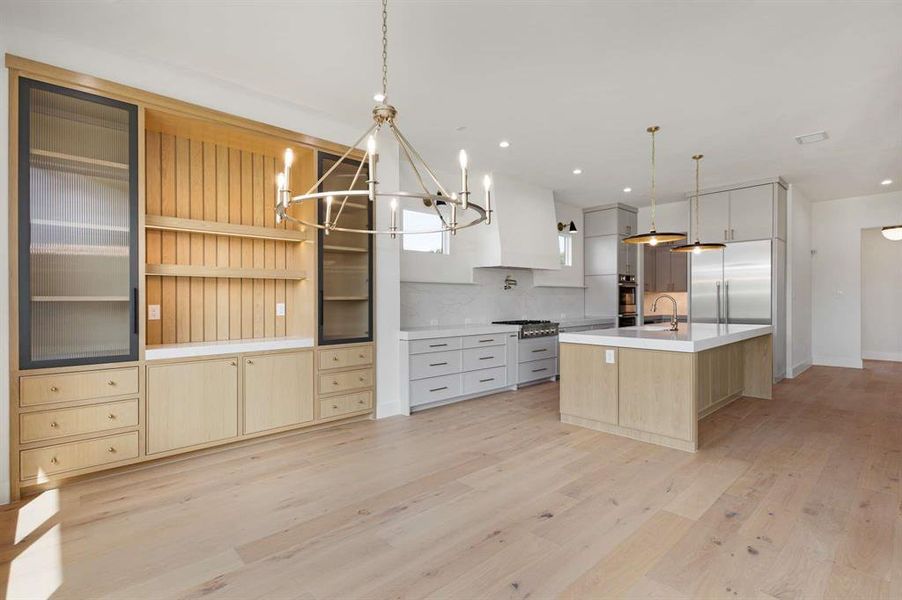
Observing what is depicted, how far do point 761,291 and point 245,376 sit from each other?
20.9ft

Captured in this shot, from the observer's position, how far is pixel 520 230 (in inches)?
245

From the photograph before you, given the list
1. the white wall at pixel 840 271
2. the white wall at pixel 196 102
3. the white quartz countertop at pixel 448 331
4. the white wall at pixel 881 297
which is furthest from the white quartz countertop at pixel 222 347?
the white wall at pixel 881 297

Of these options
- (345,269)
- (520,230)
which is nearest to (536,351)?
(520,230)

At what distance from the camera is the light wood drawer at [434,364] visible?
468 centimetres

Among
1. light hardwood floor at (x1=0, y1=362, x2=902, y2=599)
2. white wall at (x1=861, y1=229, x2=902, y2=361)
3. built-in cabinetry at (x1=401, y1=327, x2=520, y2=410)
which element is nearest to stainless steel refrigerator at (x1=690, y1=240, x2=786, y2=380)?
light hardwood floor at (x1=0, y1=362, x2=902, y2=599)

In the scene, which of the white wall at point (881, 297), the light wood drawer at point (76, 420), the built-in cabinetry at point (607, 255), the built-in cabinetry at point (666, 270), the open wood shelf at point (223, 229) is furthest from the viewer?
the built-in cabinetry at point (666, 270)

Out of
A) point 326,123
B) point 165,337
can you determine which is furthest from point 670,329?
point 165,337

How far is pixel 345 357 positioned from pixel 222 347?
1.06 m

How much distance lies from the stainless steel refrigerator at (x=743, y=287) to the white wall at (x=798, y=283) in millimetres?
270

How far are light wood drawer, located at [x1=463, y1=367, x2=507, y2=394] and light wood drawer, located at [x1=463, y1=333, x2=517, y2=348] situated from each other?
305 mm

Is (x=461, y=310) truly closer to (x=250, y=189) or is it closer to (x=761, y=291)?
(x=250, y=189)

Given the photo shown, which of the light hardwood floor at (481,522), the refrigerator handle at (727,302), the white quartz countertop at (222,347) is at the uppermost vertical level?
the refrigerator handle at (727,302)

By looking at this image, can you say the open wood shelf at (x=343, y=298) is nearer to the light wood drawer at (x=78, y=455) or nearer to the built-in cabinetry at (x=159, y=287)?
the built-in cabinetry at (x=159, y=287)

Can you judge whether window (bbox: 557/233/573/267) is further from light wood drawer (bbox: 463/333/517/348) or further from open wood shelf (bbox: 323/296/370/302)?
open wood shelf (bbox: 323/296/370/302)
